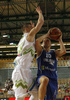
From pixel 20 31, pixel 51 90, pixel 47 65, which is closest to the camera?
pixel 51 90

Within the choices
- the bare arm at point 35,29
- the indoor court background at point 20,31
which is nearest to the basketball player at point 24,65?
the bare arm at point 35,29

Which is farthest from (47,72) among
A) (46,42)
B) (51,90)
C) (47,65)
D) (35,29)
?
(35,29)

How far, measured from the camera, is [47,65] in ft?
10.2

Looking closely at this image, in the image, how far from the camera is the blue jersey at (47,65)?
10.0 feet

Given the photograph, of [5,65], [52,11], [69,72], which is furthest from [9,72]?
[52,11]

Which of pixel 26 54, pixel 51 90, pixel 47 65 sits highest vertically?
pixel 26 54

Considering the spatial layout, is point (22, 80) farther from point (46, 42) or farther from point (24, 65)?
point (46, 42)

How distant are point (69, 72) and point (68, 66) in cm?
80

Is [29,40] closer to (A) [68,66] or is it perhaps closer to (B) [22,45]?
(B) [22,45]

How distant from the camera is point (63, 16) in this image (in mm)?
10695

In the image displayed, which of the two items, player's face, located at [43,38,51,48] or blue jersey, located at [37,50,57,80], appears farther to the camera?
player's face, located at [43,38,51,48]

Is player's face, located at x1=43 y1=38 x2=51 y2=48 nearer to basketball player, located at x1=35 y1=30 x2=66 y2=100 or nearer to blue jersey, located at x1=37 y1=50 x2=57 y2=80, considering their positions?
basketball player, located at x1=35 y1=30 x2=66 y2=100

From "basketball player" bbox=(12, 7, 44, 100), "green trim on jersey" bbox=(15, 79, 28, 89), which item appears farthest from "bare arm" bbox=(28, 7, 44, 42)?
Result: "green trim on jersey" bbox=(15, 79, 28, 89)

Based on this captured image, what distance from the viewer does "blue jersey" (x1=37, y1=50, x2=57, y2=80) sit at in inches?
121
